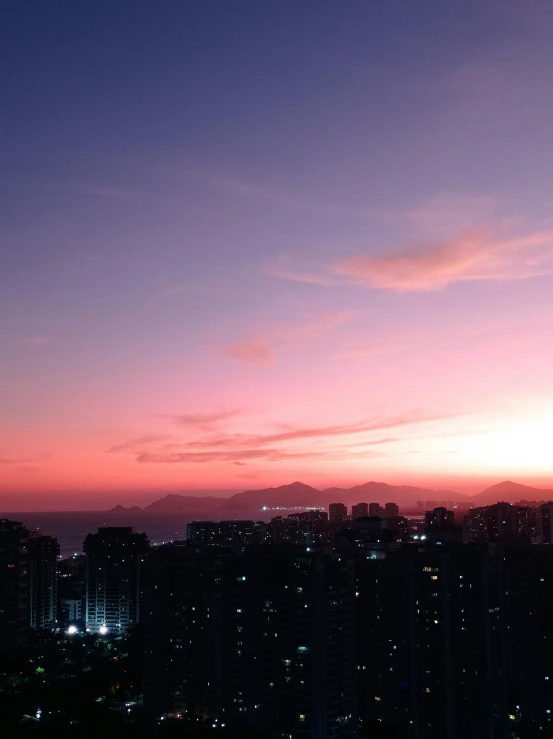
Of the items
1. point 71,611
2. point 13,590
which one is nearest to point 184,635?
point 13,590

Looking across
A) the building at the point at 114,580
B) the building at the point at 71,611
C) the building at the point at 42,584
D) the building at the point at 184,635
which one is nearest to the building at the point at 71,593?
the building at the point at 71,611

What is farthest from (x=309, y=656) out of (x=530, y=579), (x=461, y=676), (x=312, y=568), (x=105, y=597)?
(x=105, y=597)

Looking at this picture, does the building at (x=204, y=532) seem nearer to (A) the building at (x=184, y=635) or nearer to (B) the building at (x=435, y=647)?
(A) the building at (x=184, y=635)

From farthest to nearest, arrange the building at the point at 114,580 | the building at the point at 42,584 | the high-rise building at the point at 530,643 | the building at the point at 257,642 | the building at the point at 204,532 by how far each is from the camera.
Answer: the building at the point at 204,532
the building at the point at 114,580
the building at the point at 42,584
the high-rise building at the point at 530,643
the building at the point at 257,642

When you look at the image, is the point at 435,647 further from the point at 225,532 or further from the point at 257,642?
the point at 225,532

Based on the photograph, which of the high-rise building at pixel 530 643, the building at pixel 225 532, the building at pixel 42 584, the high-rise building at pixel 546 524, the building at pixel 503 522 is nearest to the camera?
the high-rise building at pixel 530 643

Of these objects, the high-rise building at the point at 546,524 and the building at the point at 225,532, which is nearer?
the high-rise building at the point at 546,524

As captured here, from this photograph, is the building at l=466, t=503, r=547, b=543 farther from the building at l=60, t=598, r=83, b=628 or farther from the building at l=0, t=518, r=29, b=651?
the building at l=0, t=518, r=29, b=651
